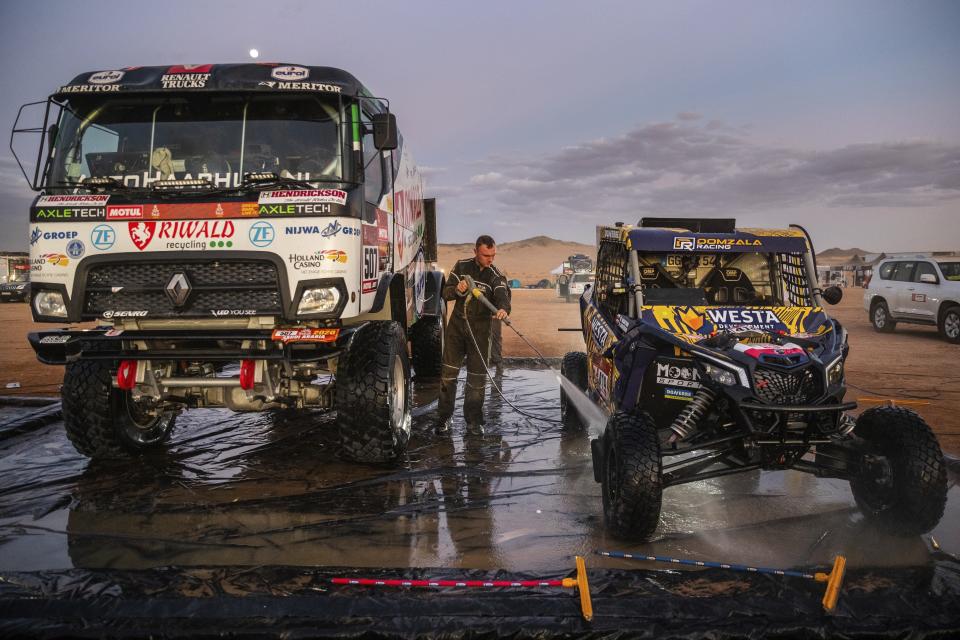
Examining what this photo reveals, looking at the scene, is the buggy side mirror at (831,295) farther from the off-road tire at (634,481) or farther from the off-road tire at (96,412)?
the off-road tire at (96,412)

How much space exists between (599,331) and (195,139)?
A: 393cm

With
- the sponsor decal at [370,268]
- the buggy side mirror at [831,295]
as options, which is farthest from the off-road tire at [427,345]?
the buggy side mirror at [831,295]

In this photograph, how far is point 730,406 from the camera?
173 inches

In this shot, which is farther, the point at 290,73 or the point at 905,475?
the point at 290,73

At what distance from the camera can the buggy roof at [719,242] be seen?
5.59 metres

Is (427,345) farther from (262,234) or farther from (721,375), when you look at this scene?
(721,375)

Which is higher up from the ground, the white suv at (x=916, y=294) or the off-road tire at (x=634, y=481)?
the white suv at (x=916, y=294)

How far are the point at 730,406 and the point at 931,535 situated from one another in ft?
5.48

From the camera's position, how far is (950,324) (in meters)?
14.8

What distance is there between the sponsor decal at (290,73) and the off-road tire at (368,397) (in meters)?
2.16

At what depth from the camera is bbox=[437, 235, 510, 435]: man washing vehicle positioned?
7.41 metres

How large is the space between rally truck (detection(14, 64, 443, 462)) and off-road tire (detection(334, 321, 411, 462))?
12 mm

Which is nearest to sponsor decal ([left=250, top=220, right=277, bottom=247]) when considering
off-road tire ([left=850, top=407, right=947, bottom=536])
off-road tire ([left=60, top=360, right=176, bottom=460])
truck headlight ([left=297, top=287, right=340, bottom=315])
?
truck headlight ([left=297, top=287, right=340, bottom=315])

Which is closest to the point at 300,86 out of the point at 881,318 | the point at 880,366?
the point at 880,366
